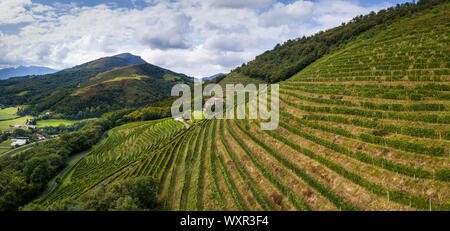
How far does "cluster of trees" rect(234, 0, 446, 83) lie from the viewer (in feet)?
261

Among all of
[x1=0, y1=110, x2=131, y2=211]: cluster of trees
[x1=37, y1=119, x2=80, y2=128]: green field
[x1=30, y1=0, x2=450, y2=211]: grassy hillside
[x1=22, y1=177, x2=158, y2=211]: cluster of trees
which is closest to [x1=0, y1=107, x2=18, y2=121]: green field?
[x1=37, y1=119, x2=80, y2=128]: green field

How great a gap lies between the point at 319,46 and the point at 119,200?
12412cm

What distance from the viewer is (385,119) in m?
20.8

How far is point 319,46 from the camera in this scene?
359 ft

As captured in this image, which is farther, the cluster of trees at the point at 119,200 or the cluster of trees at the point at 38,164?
the cluster of trees at the point at 38,164

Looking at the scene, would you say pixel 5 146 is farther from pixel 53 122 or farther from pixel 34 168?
pixel 34 168

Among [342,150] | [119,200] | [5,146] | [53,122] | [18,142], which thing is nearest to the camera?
[342,150]

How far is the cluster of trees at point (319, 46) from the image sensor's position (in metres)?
79.6

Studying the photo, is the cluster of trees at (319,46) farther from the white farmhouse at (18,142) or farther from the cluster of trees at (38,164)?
the white farmhouse at (18,142)

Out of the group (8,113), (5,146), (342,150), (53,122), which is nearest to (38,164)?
(5,146)

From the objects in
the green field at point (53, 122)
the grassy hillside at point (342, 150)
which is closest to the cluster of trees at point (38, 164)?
the grassy hillside at point (342, 150)

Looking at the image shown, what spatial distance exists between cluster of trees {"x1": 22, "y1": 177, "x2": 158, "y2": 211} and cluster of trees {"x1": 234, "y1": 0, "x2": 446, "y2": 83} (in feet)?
271

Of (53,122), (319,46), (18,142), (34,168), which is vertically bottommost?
(18,142)

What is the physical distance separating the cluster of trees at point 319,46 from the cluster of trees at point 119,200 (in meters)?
82.6
